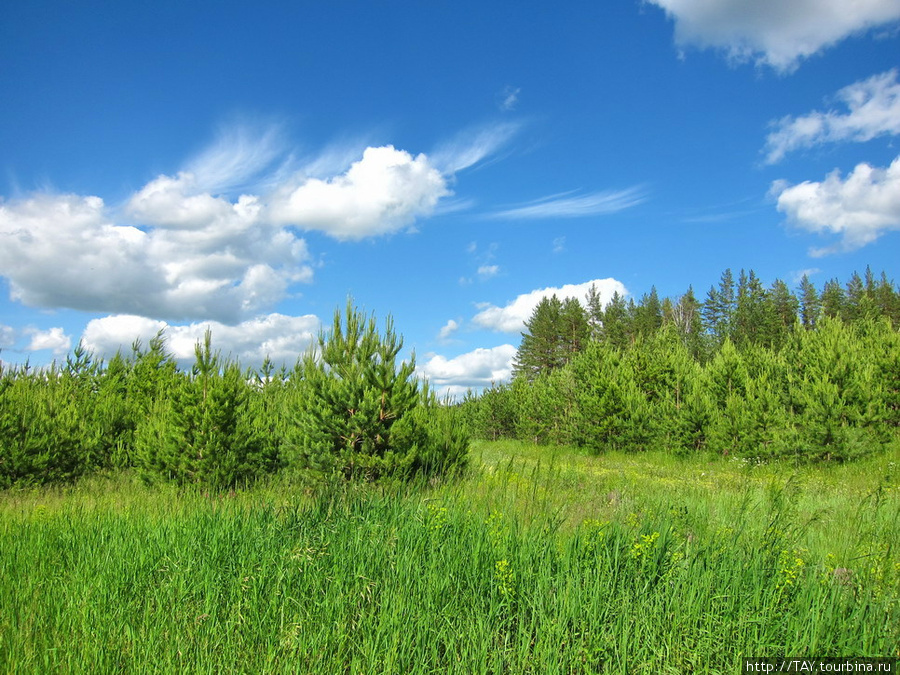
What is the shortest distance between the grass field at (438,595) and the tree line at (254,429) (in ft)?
11.1

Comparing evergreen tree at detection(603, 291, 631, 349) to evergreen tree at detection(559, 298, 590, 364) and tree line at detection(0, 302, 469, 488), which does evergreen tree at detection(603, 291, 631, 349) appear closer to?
evergreen tree at detection(559, 298, 590, 364)

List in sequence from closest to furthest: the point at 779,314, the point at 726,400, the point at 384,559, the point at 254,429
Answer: the point at 384,559, the point at 254,429, the point at 726,400, the point at 779,314

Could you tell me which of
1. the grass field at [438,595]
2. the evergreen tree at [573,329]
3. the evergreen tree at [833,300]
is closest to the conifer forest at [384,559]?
the grass field at [438,595]

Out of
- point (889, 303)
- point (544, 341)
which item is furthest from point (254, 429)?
point (889, 303)

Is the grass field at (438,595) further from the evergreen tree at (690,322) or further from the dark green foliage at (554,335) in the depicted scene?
the evergreen tree at (690,322)

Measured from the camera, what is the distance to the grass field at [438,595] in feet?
11.3

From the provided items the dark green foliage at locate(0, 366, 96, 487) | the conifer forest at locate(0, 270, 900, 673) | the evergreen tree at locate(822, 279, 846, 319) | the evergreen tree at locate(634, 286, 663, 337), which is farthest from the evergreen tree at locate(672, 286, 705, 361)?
the dark green foliage at locate(0, 366, 96, 487)

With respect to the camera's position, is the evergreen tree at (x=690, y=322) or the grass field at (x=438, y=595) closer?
the grass field at (x=438, y=595)

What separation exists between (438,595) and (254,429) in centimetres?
880

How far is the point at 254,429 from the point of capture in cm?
1160

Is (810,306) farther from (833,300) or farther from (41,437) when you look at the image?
(41,437)

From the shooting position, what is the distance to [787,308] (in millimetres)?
64375

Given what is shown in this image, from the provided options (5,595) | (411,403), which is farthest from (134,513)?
(411,403)

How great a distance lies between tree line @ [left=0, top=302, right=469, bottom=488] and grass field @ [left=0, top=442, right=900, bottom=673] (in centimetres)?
339
